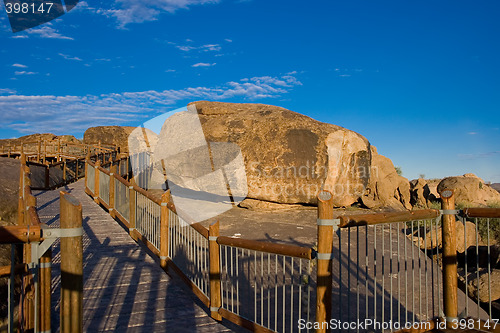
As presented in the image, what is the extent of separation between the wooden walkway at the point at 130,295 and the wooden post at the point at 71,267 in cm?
186

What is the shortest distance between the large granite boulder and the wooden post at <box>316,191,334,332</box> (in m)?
11.4

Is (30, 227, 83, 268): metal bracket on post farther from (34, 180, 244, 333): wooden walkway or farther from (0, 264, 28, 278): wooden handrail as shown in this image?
(34, 180, 244, 333): wooden walkway

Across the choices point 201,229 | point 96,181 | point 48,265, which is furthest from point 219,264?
point 96,181


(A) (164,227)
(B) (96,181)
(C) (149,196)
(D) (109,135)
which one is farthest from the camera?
(D) (109,135)

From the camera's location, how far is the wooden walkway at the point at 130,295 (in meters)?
4.83

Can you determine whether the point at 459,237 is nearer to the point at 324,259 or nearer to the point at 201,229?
the point at 201,229

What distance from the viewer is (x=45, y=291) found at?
9.23 feet

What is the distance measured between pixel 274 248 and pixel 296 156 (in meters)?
11.1

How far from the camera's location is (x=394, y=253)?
10.4 m

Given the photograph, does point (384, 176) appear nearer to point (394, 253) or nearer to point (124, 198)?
point (394, 253)

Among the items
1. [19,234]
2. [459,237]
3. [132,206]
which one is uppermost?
[19,234]

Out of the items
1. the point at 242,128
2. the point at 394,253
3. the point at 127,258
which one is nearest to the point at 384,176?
the point at 242,128

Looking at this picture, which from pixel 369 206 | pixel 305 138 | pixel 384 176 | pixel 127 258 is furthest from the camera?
pixel 384 176

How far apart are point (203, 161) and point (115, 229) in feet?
20.9
